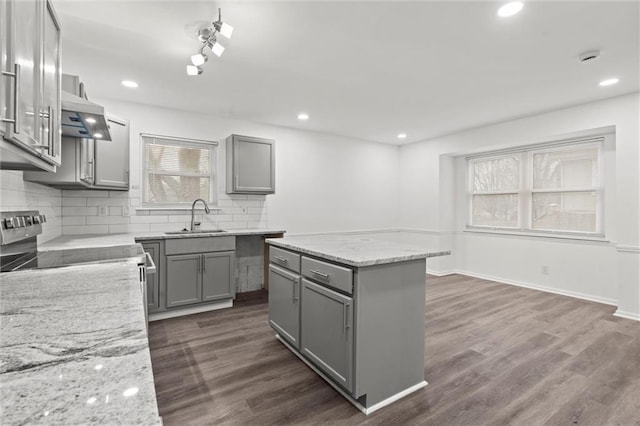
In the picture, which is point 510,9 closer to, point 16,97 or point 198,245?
point 16,97

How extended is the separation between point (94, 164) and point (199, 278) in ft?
5.18

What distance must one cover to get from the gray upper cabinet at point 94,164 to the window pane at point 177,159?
53 centimetres

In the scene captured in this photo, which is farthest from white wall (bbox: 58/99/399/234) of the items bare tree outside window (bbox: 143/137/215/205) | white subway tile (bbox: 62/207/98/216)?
bare tree outside window (bbox: 143/137/215/205)

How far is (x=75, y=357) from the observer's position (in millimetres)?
591

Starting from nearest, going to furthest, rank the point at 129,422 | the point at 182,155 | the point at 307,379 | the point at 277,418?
the point at 129,422
the point at 277,418
the point at 307,379
the point at 182,155

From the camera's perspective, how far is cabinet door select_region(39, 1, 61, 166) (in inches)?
50.3

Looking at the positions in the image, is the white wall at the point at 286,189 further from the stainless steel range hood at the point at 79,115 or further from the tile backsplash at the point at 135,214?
the stainless steel range hood at the point at 79,115

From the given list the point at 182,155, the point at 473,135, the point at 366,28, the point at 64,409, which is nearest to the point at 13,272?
the point at 64,409

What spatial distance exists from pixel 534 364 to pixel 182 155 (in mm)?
4381

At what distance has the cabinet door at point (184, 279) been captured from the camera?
3.41 metres

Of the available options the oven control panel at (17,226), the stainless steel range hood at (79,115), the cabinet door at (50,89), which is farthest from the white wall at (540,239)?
the oven control panel at (17,226)

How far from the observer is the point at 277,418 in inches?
71.7

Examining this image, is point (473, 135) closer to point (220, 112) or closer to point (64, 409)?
point (220, 112)

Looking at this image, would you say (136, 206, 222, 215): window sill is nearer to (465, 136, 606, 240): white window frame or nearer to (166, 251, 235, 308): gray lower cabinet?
(166, 251, 235, 308): gray lower cabinet
